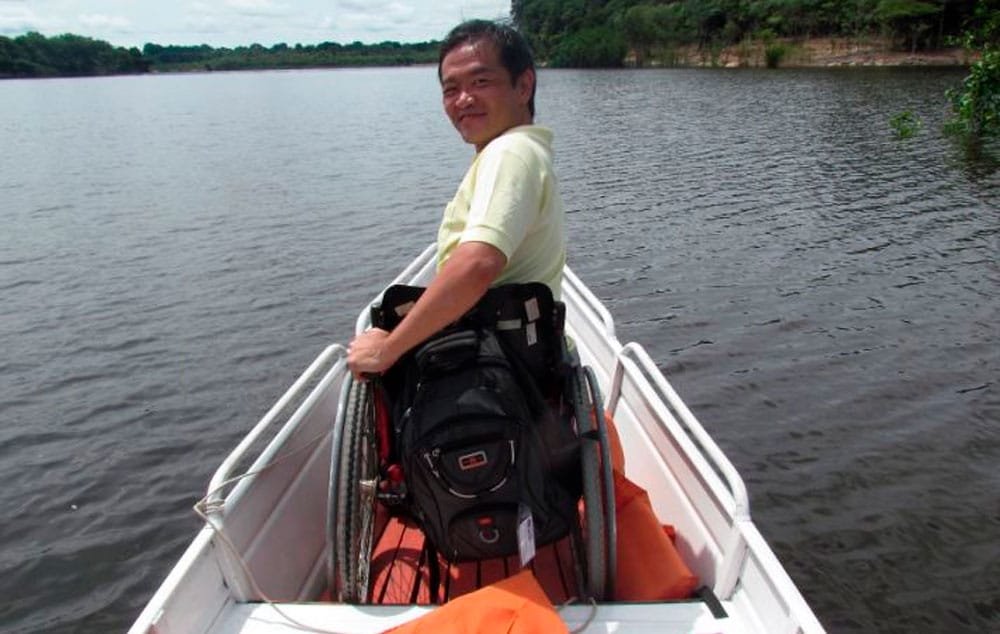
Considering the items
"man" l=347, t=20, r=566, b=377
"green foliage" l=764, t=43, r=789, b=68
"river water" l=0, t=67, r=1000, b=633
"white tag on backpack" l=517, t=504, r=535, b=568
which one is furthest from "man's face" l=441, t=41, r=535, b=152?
"green foliage" l=764, t=43, r=789, b=68

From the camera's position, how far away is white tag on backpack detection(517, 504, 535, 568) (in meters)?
2.10

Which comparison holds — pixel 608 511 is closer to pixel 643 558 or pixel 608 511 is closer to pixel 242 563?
pixel 643 558

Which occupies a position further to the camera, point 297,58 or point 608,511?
point 297,58

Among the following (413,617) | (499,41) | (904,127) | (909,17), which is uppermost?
(499,41)

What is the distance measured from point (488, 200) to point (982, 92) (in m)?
20.1

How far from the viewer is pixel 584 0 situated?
108125 millimetres

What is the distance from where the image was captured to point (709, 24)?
249ft

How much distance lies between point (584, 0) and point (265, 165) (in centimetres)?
9966

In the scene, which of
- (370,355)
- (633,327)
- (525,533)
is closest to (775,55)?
(633,327)

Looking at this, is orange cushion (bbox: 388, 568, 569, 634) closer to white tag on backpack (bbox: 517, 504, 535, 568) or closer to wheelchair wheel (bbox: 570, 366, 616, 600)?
white tag on backpack (bbox: 517, 504, 535, 568)

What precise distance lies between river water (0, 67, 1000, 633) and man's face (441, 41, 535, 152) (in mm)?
3599

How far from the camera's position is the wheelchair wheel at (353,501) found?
2.42 m

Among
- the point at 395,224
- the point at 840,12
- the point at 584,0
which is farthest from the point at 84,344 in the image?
the point at 584,0

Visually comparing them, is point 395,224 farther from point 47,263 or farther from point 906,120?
point 906,120
